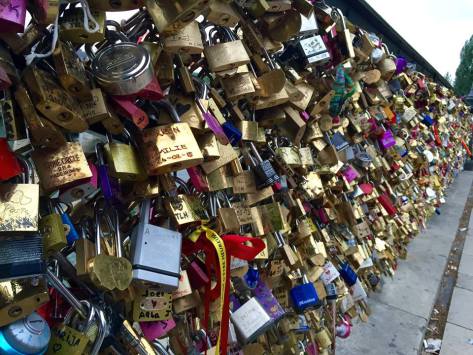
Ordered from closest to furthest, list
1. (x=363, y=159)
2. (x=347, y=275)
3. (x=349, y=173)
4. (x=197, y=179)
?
(x=197, y=179), (x=347, y=275), (x=349, y=173), (x=363, y=159)

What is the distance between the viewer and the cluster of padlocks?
0.82 meters

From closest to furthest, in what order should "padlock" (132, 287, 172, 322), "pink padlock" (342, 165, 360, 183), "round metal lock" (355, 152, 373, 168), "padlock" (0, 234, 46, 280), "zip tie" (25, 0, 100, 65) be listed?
"padlock" (0, 234, 46, 280) → "zip tie" (25, 0, 100, 65) → "padlock" (132, 287, 172, 322) → "pink padlock" (342, 165, 360, 183) → "round metal lock" (355, 152, 373, 168)

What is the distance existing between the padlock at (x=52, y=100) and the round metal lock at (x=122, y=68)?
108 mm

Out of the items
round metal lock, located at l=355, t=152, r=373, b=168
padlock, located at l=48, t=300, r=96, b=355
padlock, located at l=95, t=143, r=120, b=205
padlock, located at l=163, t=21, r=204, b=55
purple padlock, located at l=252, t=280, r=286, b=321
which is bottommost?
round metal lock, located at l=355, t=152, r=373, b=168

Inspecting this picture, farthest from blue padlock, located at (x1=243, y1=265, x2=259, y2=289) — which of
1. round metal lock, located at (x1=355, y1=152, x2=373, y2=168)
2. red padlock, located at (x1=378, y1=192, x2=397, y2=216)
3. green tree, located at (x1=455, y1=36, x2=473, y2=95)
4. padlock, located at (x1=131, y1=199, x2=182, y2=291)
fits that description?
green tree, located at (x1=455, y1=36, x2=473, y2=95)

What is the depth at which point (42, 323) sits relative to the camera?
83cm

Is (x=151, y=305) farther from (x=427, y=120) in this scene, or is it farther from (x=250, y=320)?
(x=427, y=120)

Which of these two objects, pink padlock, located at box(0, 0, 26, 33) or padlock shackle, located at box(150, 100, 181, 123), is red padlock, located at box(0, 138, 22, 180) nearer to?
pink padlock, located at box(0, 0, 26, 33)

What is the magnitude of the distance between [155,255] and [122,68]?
0.46 metres

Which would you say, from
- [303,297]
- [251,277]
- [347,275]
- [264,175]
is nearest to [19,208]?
[264,175]

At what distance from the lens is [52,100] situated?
0.82 metres

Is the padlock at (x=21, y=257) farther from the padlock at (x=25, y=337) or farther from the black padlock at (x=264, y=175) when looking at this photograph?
the black padlock at (x=264, y=175)

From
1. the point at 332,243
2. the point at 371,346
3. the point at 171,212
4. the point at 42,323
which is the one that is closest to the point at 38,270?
the point at 42,323

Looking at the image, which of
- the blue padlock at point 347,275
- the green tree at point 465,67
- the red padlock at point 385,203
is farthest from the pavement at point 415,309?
the green tree at point 465,67
